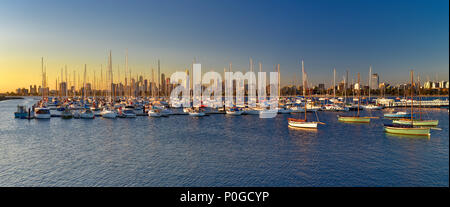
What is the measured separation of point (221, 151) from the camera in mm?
28844

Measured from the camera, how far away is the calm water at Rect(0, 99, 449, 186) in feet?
64.6

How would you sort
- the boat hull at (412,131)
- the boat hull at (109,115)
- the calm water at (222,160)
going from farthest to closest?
the boat hull at (109,115), the boat hull at (412,131), the calm water at (222,160)

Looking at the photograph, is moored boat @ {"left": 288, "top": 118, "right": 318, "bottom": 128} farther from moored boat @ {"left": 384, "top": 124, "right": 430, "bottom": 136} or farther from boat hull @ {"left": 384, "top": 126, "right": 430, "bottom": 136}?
boat hull @ {"left": 384, "top": 126, "right": 430, "bottom": 136}

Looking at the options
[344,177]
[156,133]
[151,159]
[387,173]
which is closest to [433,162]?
[387,173]

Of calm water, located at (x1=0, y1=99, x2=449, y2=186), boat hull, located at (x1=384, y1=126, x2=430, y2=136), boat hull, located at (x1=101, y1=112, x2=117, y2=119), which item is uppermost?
boat hull, located at (x1=101, y1=112, x2=117, y2=119)

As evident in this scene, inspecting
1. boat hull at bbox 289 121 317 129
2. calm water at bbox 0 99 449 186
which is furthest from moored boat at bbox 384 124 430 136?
boat hull at bbox 289 121 317 129

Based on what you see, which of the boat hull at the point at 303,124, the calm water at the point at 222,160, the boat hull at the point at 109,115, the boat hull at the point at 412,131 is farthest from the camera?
the boat hull at the point at 109,115

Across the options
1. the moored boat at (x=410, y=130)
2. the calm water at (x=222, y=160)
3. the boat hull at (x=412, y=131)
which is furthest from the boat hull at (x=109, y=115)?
the boat hull at (x=412, y=131)

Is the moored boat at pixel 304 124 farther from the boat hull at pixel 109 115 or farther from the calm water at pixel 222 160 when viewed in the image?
the boat hull at pixel 109 115

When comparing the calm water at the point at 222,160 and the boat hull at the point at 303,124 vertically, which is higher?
the boat hull at the point at 303,124

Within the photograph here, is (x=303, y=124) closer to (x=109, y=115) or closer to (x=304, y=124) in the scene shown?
(x=304, y=124)

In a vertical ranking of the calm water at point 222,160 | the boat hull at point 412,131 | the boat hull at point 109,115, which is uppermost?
the boat hull at point 109,115

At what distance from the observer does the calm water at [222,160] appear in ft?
64.6
